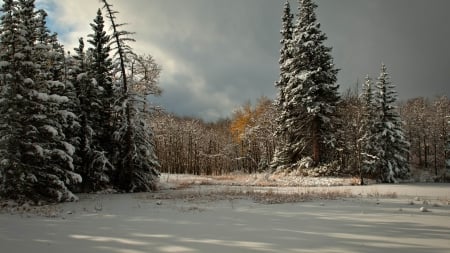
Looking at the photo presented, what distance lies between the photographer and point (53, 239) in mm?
8516

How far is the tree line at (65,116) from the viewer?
1739cm

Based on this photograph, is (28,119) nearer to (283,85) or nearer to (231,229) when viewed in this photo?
(231,229)

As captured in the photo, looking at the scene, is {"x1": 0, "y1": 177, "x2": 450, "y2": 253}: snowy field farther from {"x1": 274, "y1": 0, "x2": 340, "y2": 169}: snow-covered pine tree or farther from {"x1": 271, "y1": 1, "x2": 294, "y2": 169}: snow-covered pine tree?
{"x1": 271, "y1": 1, "x2": 294, "y2": 169}: snow-covered pine tree

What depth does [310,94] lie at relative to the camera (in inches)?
1404

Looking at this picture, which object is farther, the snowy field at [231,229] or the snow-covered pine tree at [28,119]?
the snow-covered pine tree at [28,119]

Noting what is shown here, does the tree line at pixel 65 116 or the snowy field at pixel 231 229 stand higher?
the tree line at pixel 65 116

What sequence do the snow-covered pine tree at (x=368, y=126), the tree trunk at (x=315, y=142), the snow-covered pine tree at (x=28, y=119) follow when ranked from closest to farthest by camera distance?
the snow-covered pine tree at (x=28, y=119) < the tree trunk at (x=315, y=142) < the snow-covered pine tree at (x=368, y=126)

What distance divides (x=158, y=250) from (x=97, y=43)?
71.7 ft

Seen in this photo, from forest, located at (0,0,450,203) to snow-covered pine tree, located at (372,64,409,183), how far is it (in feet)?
0.37

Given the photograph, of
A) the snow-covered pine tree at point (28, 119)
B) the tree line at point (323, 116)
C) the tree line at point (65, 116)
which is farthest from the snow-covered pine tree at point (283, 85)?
the snow-covered pine tree at point (28, 119)

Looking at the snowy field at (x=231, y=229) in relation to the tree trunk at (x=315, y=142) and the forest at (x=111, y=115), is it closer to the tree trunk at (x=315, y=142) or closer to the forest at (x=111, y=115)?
the forest at (x=111, y=115)

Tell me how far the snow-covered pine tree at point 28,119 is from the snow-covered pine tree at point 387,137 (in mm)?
30711

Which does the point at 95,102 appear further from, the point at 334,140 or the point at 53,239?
the point at 334,140

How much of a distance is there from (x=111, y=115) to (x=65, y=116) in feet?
19.5
